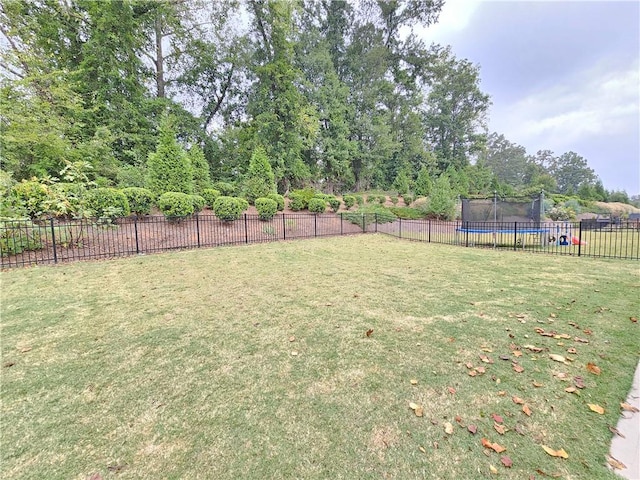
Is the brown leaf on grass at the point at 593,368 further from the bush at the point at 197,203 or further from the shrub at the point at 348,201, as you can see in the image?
the shrub at the point at 348,201

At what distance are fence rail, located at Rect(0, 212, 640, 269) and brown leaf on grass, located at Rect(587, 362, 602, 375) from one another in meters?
6.11

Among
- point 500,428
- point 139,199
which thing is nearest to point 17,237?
point 139,199

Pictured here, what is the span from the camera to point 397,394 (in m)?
2.27

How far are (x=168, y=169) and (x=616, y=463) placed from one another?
13.5 meters

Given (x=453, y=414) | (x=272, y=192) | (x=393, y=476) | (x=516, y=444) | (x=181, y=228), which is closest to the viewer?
(x=393, y=476)

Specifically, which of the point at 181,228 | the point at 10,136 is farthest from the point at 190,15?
the point at 181,228

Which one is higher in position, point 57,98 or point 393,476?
point 57,98

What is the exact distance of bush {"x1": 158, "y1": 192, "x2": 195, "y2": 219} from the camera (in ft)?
34.2

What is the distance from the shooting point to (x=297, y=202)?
50.5 feet

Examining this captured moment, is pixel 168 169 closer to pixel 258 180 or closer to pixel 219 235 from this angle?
pixel 219 235

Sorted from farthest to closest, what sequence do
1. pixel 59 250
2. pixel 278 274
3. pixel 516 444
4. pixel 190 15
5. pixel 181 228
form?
pixel 190 15, pixel 181 228, pixel 59 250, pixel 278 274, pixel 516 444

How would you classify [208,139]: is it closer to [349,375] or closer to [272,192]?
[272,192]

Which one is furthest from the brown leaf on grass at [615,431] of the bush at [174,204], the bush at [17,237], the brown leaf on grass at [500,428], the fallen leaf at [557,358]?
the bush at [174,204]

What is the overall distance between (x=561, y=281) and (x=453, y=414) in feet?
15.4
